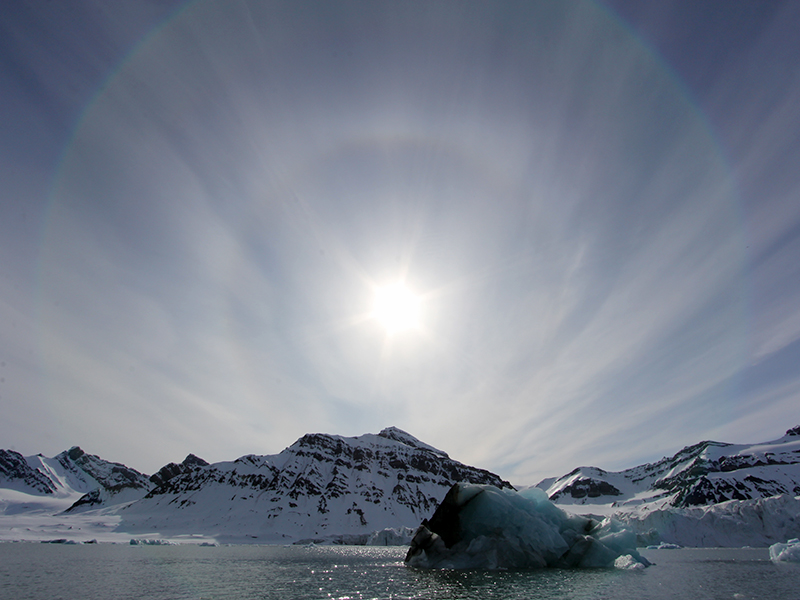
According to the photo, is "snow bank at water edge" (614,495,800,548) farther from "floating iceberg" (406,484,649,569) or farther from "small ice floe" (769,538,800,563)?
"floating iceberg" (406,484,649,569)

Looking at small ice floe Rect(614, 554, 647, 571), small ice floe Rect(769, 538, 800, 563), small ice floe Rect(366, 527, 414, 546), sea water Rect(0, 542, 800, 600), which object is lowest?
sea water Rect(0, 542, 800, 600)

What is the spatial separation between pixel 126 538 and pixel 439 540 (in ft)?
621

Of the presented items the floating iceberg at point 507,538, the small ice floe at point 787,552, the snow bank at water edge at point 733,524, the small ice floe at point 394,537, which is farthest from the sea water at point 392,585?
the snow bank at water edge at point 733,524

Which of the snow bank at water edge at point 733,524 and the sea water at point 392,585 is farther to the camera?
the snow bank at water edge at point 733,524

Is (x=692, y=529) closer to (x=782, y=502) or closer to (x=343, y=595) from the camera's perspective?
(x=782, y=502)

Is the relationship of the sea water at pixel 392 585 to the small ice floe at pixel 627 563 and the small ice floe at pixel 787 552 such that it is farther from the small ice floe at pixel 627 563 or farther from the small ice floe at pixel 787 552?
the small ice floe at pixel 787 552

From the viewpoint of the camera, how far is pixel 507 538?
49812mm

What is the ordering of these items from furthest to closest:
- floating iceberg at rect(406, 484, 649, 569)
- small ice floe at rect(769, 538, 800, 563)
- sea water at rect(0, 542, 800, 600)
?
small ice floe at rect(769, 538, 800, 563)
floating iceberg at rect(406, 484, 649, 569)
sea water at rect(0, 542, 800, 600)

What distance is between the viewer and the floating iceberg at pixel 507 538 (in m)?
49.7

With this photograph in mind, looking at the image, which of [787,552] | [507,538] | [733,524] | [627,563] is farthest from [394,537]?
[733,524]

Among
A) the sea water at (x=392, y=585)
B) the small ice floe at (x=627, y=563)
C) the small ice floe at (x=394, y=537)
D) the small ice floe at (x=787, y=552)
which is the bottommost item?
the sea water at (x=392, y=585)

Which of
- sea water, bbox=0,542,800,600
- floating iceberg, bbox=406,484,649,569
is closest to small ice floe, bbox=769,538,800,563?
sea water, bbox=0,542,800,600

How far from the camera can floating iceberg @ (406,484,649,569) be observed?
1955 inches

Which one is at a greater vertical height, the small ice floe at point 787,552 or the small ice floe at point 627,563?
the small ice floe at point 787,552
